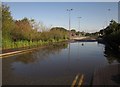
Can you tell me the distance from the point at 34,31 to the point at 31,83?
1693 inches

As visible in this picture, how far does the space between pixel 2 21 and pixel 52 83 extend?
1137 inches

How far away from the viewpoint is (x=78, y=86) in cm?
988

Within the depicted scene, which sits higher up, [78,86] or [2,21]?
[2,21]

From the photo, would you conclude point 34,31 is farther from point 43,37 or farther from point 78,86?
point 78,86

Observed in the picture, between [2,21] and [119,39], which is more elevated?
[2,21]

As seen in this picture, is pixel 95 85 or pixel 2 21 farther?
pixel 2 21

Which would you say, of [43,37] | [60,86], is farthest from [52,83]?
[43,37]

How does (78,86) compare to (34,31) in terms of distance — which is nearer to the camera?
(78,86)

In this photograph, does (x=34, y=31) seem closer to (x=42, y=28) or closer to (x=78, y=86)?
(x=42, y=28)

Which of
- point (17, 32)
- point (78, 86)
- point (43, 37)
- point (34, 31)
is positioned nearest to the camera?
point (78, 86)

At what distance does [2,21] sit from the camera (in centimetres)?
3769

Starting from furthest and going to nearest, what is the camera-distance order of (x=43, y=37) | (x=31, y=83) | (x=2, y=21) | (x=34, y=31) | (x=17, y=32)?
(x=43, y=37)
(x=34, y=31)
(x=17, y=32)
(x=2, y=21)
(x=31, y=83)

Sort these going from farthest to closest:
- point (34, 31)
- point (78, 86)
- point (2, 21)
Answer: point (34, 31)
point (2, 21)
point (78, 86)

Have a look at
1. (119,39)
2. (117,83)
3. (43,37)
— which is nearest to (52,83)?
(117,83)
